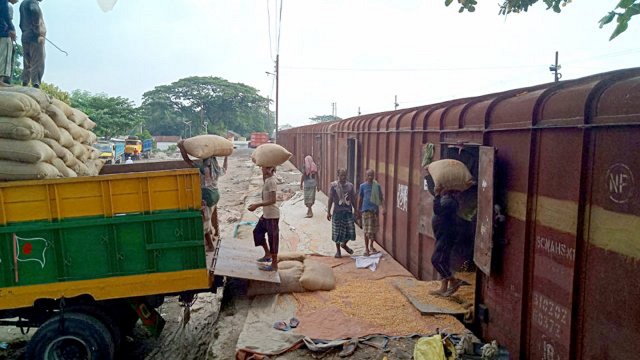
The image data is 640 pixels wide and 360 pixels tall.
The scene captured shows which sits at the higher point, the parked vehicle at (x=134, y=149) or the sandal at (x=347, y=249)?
the parked vehicle at (x=134, y=149)

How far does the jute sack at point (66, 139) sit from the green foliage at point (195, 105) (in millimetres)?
52688

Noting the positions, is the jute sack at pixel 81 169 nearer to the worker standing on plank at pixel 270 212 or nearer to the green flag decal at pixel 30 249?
the green flag decal at pixel 30 249

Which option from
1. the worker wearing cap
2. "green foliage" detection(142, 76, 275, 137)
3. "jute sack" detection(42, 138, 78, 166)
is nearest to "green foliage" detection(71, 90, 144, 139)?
"green foliage" detection(142, 76, 275, 137)

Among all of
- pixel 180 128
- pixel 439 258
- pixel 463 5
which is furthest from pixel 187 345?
pixel 180 128

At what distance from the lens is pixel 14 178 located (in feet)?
15.3

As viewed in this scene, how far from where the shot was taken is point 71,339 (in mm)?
4797

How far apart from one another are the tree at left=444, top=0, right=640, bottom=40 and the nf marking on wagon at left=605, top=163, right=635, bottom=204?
0.87 meters

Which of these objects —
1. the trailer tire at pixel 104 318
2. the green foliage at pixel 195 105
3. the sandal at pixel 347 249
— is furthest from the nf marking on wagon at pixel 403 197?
the green foliage at pixel 195 105

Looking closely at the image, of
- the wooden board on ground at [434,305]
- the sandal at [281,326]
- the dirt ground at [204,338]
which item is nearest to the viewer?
the dirt ground at [204,338]

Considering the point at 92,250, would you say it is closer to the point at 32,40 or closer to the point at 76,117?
the point at 76,117

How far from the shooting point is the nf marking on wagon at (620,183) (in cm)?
295

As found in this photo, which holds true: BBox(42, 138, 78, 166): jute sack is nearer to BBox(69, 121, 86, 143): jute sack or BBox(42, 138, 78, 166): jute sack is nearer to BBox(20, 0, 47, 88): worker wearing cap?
BBox(69, 121, 86, 143): jute sack

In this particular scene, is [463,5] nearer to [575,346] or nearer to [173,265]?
[575,346]

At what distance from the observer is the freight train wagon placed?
3.02m
